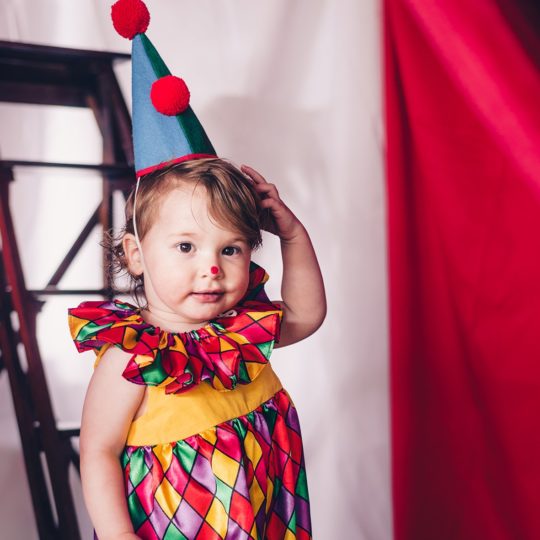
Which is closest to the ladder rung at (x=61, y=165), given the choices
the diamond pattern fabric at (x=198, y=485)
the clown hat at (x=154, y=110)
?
the clown hat at (x=154, y=110)

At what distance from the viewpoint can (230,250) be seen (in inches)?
36.5

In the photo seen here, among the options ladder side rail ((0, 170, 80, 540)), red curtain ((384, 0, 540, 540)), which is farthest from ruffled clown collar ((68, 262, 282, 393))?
red curtain ((384, 0, 540, 540))

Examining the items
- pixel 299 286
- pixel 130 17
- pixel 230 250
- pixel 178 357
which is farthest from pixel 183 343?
pixel 130 17

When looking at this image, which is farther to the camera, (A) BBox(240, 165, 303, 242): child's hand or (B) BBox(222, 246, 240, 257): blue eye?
(A) BBox(240, 165, 303, 242): child's hand

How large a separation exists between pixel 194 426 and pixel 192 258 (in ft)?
0.68

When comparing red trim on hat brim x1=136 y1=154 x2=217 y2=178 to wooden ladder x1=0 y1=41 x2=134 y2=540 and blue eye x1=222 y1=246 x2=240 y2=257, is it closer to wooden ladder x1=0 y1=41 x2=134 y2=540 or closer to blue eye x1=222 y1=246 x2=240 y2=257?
blue eye x1=222 y1=246 x2=240 y2=257

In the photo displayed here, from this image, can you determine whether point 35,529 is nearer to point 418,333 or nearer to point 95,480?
point 95,480

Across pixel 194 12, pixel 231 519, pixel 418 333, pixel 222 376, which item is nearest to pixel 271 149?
pixel 194 12

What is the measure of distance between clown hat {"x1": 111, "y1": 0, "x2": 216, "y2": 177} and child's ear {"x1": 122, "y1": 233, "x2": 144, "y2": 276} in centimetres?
9

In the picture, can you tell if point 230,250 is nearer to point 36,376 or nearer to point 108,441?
point 108,441

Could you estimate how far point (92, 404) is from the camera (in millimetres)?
884

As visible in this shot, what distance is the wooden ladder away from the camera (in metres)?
1.21

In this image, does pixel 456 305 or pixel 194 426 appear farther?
pixel 456 305

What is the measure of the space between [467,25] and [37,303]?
831 mm
